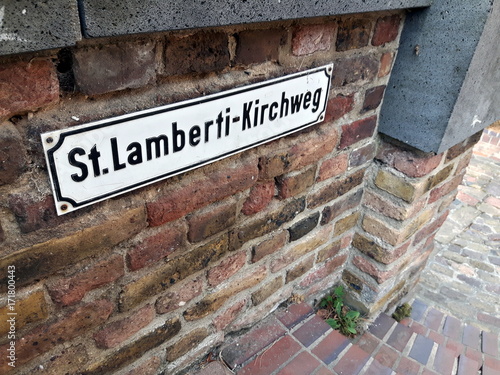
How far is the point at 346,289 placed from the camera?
5.69 ft

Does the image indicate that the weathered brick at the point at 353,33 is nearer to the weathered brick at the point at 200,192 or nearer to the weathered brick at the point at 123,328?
the weathered brick at the point at 200,192

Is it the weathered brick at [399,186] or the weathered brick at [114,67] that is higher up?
the weathered brick at [114,67]

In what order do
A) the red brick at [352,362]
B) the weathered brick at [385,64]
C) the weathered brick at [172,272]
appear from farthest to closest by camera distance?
the red brick at [352,362] < the weathered brick at [385,64] < the weathered brick at [172,272]

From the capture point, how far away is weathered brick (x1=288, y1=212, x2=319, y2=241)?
50.0 inches

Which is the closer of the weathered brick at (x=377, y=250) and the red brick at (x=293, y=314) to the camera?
the red brick at (x=293, y=314)

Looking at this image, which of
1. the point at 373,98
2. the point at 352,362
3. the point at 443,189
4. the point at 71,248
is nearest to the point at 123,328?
the point at 71,248

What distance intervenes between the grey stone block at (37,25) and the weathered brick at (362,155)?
1013mm

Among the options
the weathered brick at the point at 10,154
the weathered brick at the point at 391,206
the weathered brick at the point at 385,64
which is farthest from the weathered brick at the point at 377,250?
the weathered brick at the point at 10,154

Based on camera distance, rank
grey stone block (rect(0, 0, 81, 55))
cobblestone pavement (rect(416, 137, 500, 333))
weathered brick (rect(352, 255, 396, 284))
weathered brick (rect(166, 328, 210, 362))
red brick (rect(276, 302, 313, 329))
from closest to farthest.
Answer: grey stone block (rect(0, 0, 81, 55)) → weathered brick (rect(166, 328, 210, 362)) → red brick (rect(276, 302, 313, 329)) → weathered brick (rect(352, 255, 396, 284)) → cobblestone pavement (rect(416, 137, 500, 333))

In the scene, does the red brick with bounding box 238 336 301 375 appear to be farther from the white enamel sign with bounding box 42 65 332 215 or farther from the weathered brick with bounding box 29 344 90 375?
the white enamel sign with bounding box 42 65 332 215

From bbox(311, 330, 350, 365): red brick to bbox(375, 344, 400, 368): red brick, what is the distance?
0.82 feet

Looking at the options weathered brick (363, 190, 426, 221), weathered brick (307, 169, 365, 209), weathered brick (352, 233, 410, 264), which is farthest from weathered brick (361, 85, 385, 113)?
weathered brick (352, 233, 410, 264)

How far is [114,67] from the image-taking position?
625 millimetres

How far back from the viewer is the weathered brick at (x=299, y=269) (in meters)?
1.38
